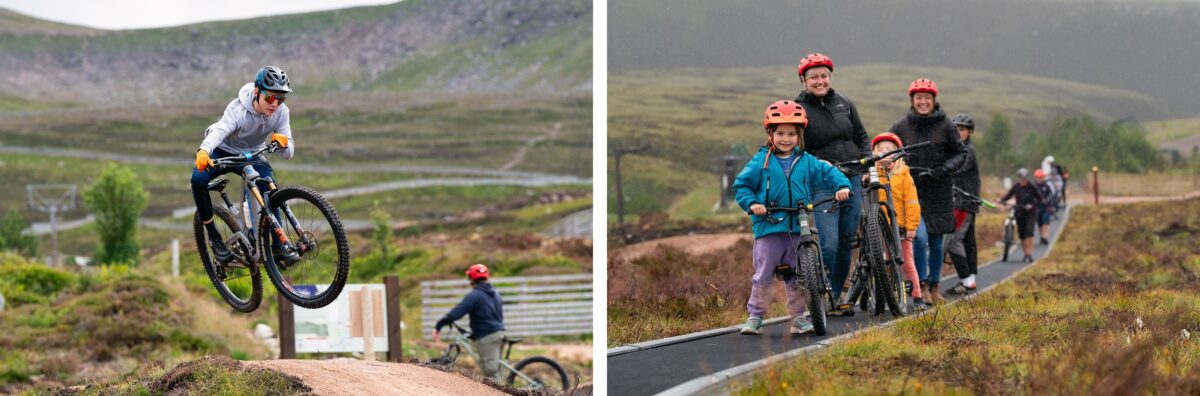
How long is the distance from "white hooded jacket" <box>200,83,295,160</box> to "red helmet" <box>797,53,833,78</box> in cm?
385

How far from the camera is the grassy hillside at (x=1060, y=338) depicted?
25.3 feet

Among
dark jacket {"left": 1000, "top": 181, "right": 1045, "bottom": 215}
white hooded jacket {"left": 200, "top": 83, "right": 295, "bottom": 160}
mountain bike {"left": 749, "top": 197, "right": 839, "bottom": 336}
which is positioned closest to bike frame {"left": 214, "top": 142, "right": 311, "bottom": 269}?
white hooded jacket {"left": 200, "top": 83, "right": 295, "bottom": 160}

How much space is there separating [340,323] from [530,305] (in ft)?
59.1

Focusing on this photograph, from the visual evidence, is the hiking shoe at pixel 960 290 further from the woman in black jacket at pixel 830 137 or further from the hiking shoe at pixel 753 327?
the hiking shoe at pixel 753 327

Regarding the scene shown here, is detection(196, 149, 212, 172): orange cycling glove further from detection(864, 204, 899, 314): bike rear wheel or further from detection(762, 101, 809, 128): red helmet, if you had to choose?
detection(864, 204, 899, 314): bike rear wheel

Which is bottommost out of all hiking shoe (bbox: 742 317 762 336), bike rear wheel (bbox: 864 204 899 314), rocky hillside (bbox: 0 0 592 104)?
hiking shoe (bbox: 742 317 762 336)

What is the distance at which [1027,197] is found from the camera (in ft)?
33.3

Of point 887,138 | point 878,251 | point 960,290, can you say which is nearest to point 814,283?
point 878,251

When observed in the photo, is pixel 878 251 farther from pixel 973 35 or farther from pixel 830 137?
pixel 973 35

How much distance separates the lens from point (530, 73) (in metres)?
107

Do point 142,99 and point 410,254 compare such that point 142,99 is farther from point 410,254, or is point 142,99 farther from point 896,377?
point 896,377

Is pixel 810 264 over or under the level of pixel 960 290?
over

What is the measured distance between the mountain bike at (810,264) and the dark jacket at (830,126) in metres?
0.46

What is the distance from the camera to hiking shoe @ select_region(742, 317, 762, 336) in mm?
9055
